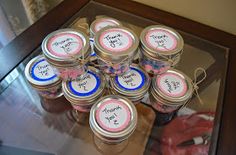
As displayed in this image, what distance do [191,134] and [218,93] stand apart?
11 cm

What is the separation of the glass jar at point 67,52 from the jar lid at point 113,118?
0.08 meters

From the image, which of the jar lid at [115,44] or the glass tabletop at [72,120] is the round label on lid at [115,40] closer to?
the jar lid at [115,44]

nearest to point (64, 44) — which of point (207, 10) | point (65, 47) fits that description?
point (65, 47)

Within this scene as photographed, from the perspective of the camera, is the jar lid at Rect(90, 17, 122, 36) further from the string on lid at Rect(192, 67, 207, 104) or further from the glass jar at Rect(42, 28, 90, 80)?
the string on lid at Rect(192, 67, 207, 104)

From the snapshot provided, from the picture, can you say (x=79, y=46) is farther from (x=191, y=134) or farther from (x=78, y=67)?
(x=191, y=134)

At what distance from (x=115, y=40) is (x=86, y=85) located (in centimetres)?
11

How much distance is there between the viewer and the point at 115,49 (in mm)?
490

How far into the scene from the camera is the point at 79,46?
0.50 metres

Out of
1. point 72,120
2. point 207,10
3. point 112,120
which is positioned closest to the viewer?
point 112,120

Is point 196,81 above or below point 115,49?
below

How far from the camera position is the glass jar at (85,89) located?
1.67 feet

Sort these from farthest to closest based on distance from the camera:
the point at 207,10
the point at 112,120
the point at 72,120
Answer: the point at 207,10, the point at 72,120, the point at 112,120

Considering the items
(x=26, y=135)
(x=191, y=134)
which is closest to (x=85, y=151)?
(x=26, y=135)

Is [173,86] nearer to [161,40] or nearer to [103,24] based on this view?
[161,40]
